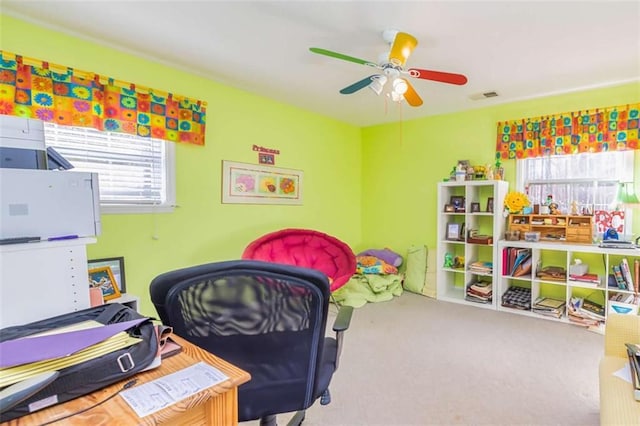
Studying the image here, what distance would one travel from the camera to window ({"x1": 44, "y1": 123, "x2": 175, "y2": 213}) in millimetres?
2428

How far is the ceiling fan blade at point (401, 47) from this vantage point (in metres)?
2.00

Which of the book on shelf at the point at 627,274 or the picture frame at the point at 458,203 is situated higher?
the picture frame at the point at 458,203

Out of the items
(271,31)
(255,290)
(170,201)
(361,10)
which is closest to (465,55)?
(361,10)

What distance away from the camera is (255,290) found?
43.1 inches

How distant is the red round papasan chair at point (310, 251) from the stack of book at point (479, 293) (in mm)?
1395

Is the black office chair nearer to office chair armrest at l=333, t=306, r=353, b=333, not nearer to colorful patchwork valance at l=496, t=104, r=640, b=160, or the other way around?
office chair armrest at l=333, t=306, r=353, b=333

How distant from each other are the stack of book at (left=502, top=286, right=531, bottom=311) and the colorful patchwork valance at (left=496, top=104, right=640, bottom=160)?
4.84 ft

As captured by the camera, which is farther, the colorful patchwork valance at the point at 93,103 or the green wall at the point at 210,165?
the green wall at the point at 210,165

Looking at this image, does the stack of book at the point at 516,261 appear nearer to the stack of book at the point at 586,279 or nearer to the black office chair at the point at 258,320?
the stack of book at the point at 586,279

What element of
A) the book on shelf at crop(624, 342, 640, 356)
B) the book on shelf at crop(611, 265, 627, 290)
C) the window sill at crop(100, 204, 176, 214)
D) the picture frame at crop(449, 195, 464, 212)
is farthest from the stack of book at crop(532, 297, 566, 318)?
the window sill at crop(100, 204, 176, 214)

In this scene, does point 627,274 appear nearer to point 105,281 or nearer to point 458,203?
point 458,203

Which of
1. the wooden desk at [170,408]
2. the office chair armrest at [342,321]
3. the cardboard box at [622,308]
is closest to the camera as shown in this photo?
the wooden desk at [170,408]

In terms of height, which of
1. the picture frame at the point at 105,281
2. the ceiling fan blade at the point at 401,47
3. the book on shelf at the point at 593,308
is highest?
the ceiling fan blade at the point at 401,47

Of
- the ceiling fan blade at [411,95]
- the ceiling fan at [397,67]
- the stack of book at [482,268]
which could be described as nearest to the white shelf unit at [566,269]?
the stack of book at [482,268]
